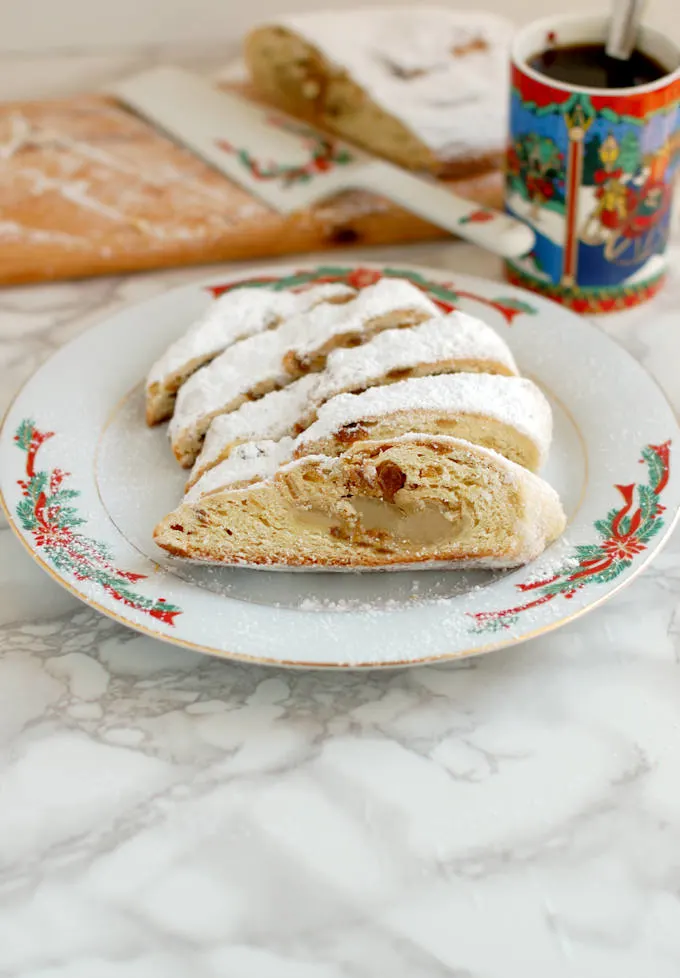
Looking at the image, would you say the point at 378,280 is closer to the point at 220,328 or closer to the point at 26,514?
the point at 220,328

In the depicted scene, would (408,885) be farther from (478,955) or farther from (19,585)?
(19,585)

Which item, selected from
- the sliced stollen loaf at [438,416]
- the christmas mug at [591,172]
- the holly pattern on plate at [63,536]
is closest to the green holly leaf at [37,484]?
the holly pattern on plate at [63,536]

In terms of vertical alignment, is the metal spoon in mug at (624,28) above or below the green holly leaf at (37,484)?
above

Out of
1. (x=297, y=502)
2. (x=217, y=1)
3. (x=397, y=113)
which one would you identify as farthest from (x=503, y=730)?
(x=217, y=1)

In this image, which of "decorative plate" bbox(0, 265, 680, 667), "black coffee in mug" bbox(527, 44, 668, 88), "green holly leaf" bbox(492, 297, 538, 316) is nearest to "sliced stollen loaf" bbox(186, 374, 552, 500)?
"decorative plate" bbox(0, 265, 680, 667)

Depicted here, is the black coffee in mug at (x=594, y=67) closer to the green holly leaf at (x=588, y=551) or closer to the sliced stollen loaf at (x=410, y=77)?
the sliced stollen loaf at (x=410, y=77)

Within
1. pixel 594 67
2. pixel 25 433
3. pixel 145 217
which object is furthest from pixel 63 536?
pixel 594 67
